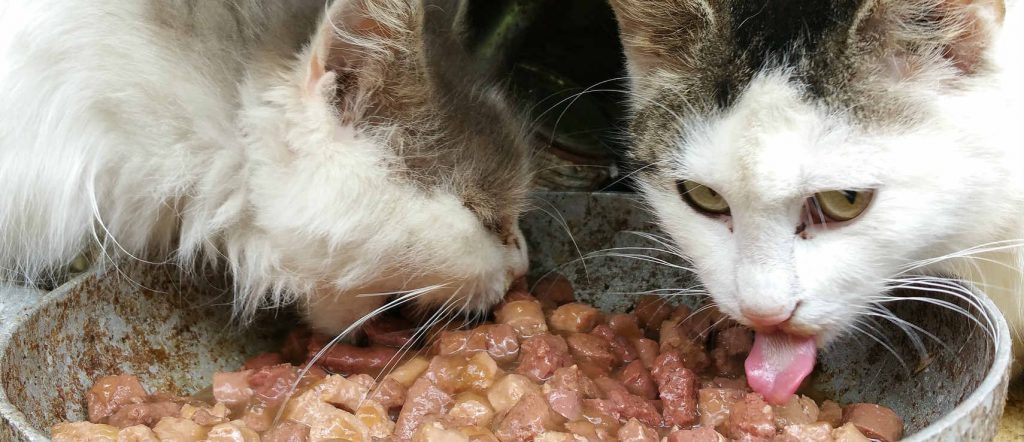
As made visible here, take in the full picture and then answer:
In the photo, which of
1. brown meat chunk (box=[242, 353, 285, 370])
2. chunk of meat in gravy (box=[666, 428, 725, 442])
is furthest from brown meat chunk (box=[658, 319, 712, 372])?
brown meat chunk (box=[242, 353, 285, 370])

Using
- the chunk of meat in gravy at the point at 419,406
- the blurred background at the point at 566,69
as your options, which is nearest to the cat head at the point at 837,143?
the chunk of meat in gravy at the point at 419,406

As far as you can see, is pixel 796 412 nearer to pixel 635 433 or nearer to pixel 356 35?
pixel 635 433

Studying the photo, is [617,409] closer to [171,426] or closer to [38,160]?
[171,426]

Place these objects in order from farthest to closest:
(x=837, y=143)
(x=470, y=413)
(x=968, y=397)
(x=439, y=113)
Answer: (x=439, y=113) → (x=470, y=413) → (x=837, y=143) → (x=968, y=397)

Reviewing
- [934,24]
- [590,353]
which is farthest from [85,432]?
[934,24]

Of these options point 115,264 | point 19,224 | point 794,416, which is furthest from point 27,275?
point 794,416

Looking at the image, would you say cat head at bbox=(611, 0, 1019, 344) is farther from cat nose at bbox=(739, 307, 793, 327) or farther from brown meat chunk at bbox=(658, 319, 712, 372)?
brown meat chunk at bbox=(658, 319, 712, 372)
